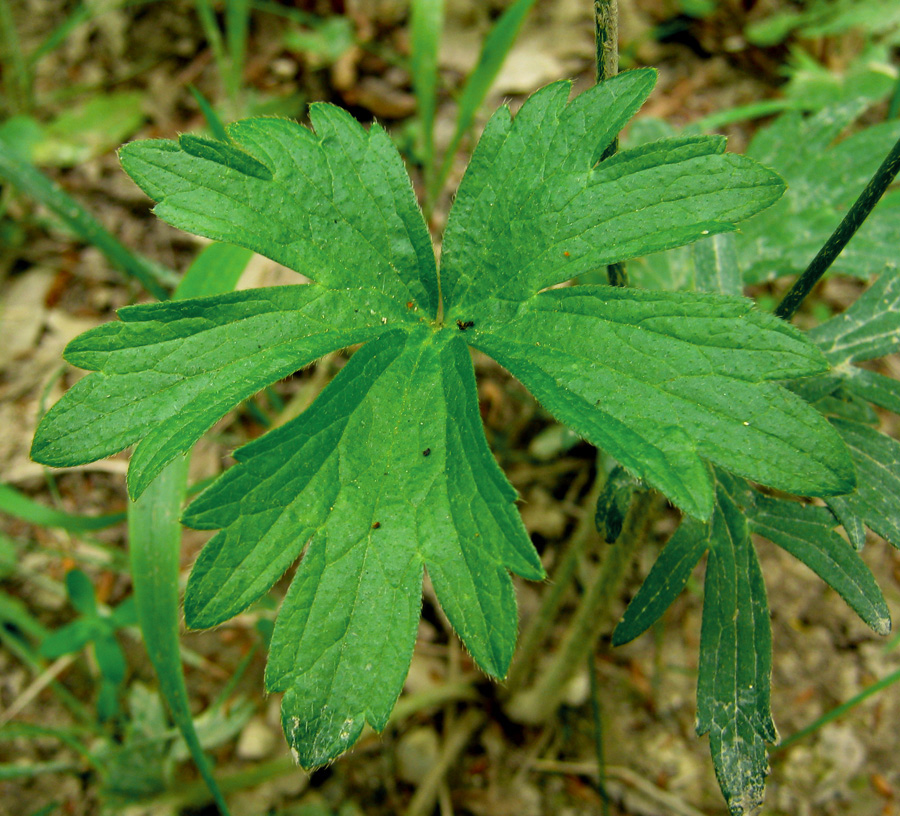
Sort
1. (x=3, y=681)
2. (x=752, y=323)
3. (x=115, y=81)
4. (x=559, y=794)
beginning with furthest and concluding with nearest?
1. (x=115, y=81)
2. (x=3, y=681)
3. (x=559, y=794)
4. (x=752, y=323)

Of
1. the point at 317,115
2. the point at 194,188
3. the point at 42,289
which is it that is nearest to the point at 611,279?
the point at 317,115

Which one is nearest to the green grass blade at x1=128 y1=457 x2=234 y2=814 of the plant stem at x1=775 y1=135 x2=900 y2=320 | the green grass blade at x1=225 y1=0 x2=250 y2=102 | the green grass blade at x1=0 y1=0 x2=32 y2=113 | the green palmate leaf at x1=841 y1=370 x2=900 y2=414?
the plant stem at x1=775 y1=135 x2=900 y2=320

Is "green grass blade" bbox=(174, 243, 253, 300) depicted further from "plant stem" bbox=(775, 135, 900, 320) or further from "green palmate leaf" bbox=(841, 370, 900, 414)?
"green palmate leaf" bbox=(841, 370, 900, 414)

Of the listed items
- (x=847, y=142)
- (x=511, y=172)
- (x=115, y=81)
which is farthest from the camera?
(x=115, y=81)

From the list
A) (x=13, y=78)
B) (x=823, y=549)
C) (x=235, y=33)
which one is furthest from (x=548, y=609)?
(x=13, y=78)

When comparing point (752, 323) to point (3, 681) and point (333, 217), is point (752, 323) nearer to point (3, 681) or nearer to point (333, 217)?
point (333, 217)

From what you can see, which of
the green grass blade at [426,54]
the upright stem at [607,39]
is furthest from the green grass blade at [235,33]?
the upright stem at [607,39]

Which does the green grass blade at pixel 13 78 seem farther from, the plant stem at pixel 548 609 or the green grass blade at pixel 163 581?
the plant stem at pixel 548 609

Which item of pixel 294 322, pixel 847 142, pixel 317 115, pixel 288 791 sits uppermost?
pixel 847 142
